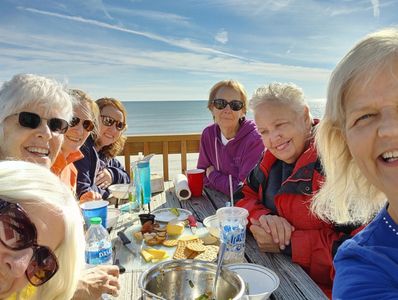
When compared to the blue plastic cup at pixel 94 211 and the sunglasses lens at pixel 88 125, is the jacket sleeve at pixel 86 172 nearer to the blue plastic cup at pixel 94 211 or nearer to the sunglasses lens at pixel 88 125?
the sunglasses lens at pixel 88 125

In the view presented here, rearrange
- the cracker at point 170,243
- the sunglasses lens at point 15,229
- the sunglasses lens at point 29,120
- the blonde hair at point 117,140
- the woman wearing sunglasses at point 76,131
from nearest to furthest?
the sunglasses lens at point 15,229, the cracker at point 170,243, the sunglasses lens at point 29,120, the woman wearing sunglasses at point 76,131, the blonde hair at point 117,140

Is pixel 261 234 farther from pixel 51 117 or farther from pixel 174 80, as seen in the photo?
pixel 174 80

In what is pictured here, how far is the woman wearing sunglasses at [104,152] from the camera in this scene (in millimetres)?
2742

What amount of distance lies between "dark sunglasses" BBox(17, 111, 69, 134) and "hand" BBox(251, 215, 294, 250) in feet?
4.10

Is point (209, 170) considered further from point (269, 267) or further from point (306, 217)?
point (269, 267)

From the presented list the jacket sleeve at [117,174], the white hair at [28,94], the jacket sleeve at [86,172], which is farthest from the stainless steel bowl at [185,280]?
the jacket sleeve at [117,174]

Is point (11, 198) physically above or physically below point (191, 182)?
above

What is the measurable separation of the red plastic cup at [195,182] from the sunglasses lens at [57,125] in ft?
3.16

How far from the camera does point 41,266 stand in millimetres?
827

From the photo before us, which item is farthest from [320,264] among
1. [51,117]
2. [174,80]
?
[174,80]

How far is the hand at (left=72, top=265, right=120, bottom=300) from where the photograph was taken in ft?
3.83

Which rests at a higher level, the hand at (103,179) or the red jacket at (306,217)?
the red jacket at (306,217)

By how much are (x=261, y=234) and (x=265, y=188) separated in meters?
0.41

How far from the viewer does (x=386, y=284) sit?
786 mm
